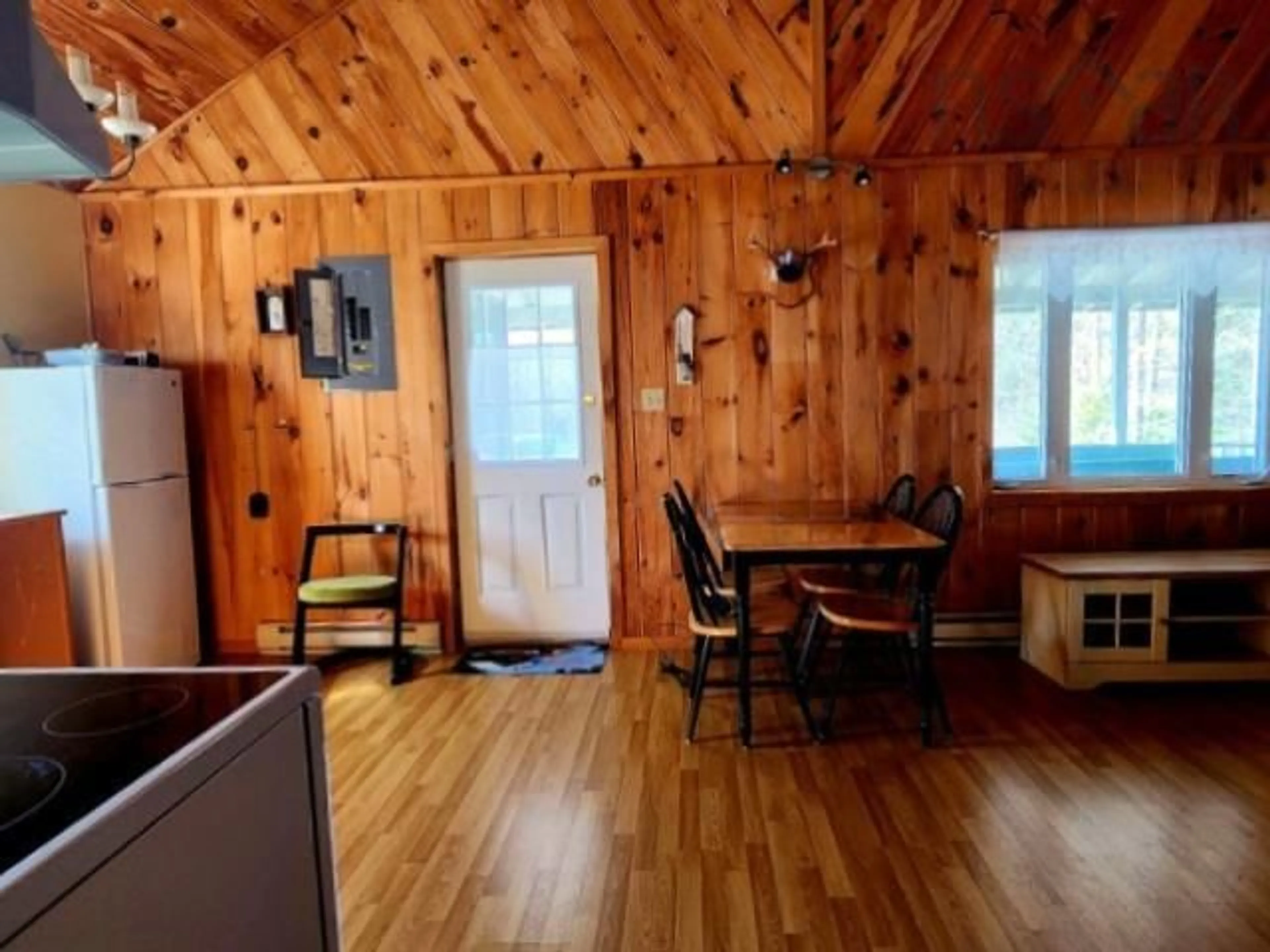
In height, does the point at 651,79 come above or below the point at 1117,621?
above

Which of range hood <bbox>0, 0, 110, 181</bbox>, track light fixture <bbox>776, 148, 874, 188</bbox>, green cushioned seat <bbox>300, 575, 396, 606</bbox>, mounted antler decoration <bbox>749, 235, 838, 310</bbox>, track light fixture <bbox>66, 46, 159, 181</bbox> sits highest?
track light fixture <bbox>776, 148, 874, 188</bbox>

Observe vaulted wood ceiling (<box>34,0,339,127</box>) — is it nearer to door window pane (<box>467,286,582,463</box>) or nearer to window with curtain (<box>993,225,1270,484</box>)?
door window pane (<box>467,286,582,463</box>)

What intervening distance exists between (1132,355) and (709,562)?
2.35m

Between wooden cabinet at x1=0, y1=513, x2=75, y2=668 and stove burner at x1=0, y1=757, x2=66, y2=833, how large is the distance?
242cm

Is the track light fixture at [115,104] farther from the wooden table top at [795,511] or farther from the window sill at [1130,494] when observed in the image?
the window sill at [1130,494]

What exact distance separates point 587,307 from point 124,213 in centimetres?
234

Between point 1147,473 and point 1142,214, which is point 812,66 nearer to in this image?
point 1142,214

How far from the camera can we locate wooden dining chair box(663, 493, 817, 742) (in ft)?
9.47

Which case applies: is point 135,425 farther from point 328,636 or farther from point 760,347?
point 760,347

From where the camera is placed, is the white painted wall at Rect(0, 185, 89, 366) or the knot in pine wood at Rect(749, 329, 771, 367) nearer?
the white painted wall at Rect(0, 185, 89, 366)

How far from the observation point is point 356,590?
3.61m

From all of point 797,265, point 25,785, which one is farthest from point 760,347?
point 25,785

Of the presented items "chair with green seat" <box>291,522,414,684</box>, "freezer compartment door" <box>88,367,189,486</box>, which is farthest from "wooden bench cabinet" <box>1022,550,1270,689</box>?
"freezer compartment door" <box>88,367,189,486</box>

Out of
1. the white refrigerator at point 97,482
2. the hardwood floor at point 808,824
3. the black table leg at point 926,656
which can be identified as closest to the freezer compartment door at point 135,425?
the white refrigerator at point 97,482
